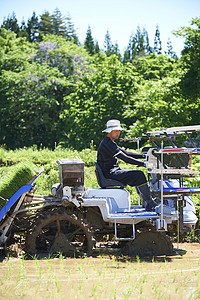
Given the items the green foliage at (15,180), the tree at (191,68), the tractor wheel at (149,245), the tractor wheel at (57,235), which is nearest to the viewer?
the tractor wheel at (57,235)

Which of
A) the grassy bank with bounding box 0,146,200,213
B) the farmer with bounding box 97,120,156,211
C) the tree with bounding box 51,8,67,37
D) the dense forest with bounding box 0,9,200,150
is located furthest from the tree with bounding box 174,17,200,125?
the tree with bounding box 51,8,67,37

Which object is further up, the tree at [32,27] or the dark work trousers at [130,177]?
the tree at [32,27]

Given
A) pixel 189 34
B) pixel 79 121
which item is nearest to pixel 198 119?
pixel 189 34

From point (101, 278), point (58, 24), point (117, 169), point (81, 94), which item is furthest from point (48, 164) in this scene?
point (58, 24)

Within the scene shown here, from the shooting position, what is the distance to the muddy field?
4.82 meters

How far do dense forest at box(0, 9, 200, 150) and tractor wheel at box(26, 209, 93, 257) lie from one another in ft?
38.5

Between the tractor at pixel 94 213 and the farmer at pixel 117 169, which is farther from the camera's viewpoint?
the farmer at pixel 117 169

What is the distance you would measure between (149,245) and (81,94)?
19.0 meters

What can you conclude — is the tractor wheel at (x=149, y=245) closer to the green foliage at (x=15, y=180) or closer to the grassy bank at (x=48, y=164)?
the green foliage at (x=15, y=180)

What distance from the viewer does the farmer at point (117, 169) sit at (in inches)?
287

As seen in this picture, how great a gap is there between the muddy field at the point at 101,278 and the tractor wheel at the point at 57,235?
A: 0.23 metres

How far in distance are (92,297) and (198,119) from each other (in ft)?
46.4

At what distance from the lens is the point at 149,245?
→ 23.7 feet

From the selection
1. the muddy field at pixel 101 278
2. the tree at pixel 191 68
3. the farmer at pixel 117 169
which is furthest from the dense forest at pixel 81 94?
the muddy field at pixel 101 278
